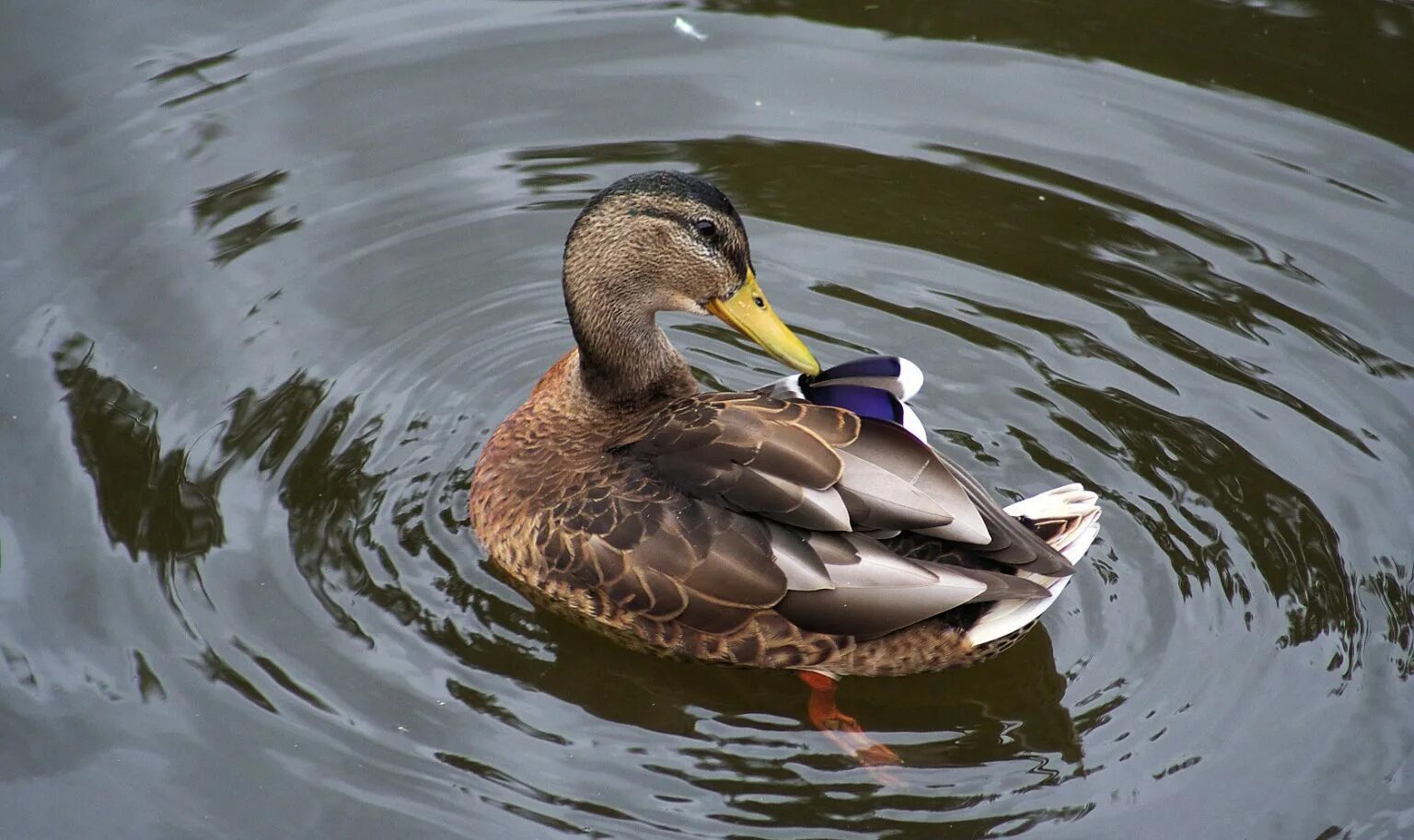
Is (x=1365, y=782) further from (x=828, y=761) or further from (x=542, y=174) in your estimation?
(x=542, y=174)

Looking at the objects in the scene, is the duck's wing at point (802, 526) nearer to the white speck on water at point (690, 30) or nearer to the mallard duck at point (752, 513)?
the mallard duck at point (752, 513)

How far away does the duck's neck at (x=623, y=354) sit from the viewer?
5750 millimetres

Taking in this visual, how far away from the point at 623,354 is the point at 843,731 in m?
1.63

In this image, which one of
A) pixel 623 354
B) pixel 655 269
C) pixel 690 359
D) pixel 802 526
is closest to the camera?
pixel 802 526

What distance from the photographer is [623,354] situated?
584 centimetres

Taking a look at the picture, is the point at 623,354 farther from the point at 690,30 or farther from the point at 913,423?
the point at 690,30

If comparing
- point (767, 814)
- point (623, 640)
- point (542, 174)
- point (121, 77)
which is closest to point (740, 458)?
point (623, 640)

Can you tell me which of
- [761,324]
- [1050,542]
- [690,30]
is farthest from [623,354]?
[690,30]

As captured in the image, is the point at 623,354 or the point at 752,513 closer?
the point at 752,513

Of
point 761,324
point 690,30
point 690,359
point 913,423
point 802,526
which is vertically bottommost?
point 690,359

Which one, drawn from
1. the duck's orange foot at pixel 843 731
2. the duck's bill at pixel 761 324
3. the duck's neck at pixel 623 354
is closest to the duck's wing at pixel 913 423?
the duck's bill at pixel 761 324

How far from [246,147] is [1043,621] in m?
4.50

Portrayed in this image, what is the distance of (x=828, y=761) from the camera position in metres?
5.02

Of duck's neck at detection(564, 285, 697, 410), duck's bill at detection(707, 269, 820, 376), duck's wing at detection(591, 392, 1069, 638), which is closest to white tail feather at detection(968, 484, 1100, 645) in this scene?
duck's wing at detection(591, 392, 1069, 638)
